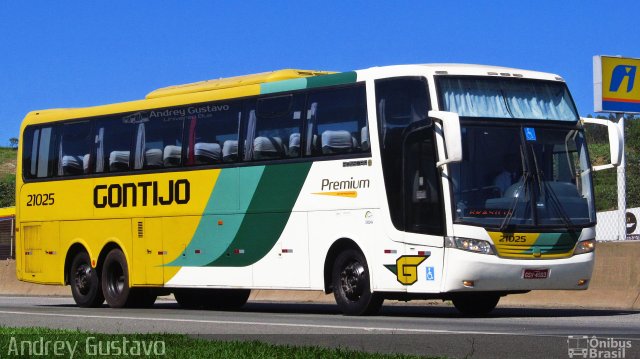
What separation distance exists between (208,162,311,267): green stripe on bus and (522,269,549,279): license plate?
3.97 m

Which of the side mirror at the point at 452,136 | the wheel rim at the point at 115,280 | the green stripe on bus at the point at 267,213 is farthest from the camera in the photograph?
the wheel rim at the point at 115,280

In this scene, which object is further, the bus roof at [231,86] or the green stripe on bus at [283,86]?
the green stripe on bus at [283,86]

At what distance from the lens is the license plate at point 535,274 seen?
18188mm

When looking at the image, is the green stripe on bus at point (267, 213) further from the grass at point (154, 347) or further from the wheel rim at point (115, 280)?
the grass at point (154, 347)

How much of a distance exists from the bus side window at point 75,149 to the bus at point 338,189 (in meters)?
0.04

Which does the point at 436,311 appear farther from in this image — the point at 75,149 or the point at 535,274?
the point at 75,149

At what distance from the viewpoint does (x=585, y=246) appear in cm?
1880

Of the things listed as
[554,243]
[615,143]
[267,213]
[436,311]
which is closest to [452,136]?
[554,243]

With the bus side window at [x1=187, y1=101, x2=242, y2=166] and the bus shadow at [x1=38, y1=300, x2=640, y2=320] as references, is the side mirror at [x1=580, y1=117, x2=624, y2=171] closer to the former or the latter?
the bus shadow at [x1=38, y1=300, x2=640, y2=320]

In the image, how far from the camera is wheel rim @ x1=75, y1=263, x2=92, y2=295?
2502 centimetres

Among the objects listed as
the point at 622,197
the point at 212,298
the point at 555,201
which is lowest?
the point at 212,298

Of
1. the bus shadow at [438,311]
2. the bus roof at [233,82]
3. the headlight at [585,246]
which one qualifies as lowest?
the bus shadow at [438,311]

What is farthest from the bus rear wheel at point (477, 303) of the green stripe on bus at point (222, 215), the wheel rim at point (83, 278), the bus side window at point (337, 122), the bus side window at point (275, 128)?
the wheel rim at point (83, 278)

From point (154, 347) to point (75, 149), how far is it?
43.4ft
